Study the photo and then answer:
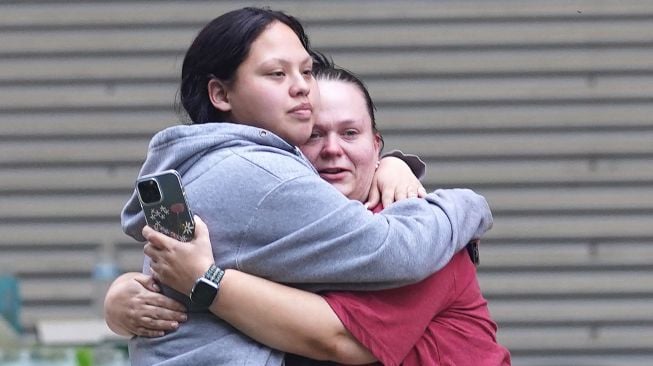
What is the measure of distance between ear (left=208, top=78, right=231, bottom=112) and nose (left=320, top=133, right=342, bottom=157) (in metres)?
0.20

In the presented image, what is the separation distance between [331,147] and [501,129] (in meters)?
5.34

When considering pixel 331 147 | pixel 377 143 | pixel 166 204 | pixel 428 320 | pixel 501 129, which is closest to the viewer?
pixel 166 204

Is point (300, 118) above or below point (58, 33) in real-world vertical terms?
above

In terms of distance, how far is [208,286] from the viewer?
2.46 metres

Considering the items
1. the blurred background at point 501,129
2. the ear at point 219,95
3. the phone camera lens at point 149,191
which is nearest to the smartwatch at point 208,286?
the phone camera lens at point 149,191

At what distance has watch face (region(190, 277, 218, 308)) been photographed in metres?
2.46

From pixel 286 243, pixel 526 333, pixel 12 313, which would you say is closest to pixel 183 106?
pixel 286 243

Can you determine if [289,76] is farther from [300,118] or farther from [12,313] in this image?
[12,313]

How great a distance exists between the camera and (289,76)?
103 inches

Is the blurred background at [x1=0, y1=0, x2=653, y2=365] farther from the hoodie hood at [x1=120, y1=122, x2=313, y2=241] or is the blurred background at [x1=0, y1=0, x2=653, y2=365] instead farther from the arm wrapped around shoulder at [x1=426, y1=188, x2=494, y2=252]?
the hoodie hood at [x1=120, y1=122, x2=313, y2=241]

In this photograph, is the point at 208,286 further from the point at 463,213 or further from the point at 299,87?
the point at 463,213

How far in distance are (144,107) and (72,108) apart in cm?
40

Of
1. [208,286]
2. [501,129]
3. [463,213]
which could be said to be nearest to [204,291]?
[208,286]

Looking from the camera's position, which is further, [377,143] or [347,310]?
[377,143]
